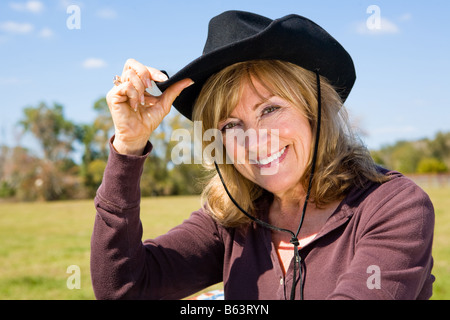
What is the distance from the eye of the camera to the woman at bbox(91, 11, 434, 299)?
5.45 feet

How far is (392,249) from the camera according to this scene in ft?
4.94

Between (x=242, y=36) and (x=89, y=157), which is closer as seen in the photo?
(x=242, y=36)

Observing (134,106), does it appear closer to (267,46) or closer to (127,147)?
(127,147)

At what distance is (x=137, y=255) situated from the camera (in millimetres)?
1907

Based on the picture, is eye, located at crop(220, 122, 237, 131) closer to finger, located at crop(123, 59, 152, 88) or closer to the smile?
the smile

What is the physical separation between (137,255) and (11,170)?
32.8 meters

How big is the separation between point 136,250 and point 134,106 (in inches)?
25.9

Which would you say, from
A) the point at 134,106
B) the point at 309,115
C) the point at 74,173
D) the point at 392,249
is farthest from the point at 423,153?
the point at 134,106

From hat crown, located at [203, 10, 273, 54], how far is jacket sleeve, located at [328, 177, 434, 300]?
913 mm

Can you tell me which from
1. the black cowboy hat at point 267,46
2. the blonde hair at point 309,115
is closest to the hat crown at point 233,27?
the black cowboy hat at point 267,46

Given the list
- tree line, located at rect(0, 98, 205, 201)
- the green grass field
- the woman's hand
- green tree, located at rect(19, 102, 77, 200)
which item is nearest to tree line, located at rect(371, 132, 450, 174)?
tree line, located at rect(0, 98, 205, 201)

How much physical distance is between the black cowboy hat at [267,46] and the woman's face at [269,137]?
19 centimetres

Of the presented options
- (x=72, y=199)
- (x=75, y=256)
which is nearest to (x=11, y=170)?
(x=72, y=199)
